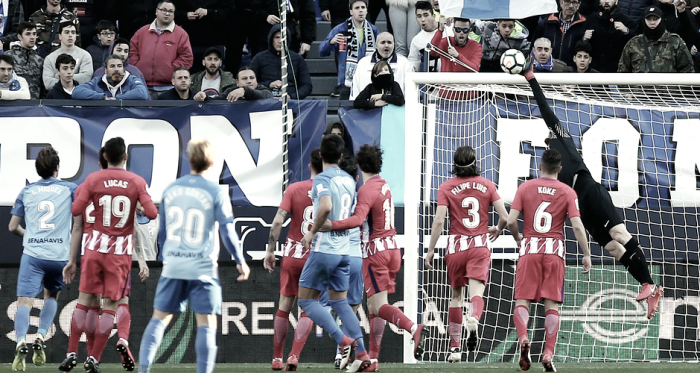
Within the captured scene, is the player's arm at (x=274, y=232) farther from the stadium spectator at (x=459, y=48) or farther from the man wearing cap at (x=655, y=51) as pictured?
the man wearing cap at (x=655, y=51)

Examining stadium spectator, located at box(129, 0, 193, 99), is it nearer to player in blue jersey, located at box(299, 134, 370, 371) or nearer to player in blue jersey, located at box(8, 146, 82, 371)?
player in blue jersey, located at box(8, 146, 82, 371)

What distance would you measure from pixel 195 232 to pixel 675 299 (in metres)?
6.46

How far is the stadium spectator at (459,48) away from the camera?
484 inches

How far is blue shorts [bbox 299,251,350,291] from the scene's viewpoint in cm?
845

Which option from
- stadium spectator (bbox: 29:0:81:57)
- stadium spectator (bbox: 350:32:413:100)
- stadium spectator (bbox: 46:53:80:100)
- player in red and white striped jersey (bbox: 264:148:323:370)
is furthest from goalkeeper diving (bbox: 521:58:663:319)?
stadium spectator (bbox: 29:0:81:57)

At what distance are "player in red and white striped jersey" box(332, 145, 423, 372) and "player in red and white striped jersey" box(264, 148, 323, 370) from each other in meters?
0.48

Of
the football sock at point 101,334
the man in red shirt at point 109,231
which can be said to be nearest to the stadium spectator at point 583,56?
the man in red shirt at point 109,231

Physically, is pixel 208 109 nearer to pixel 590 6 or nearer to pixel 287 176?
pixel 287 176

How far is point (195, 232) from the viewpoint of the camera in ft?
21.5

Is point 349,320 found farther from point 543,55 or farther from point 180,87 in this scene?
point 543,55

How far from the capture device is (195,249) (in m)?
6.54

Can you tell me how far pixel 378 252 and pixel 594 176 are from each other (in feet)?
11.1

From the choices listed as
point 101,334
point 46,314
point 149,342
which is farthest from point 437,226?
point 46,314

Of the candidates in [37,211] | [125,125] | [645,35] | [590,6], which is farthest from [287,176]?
[590,6]
